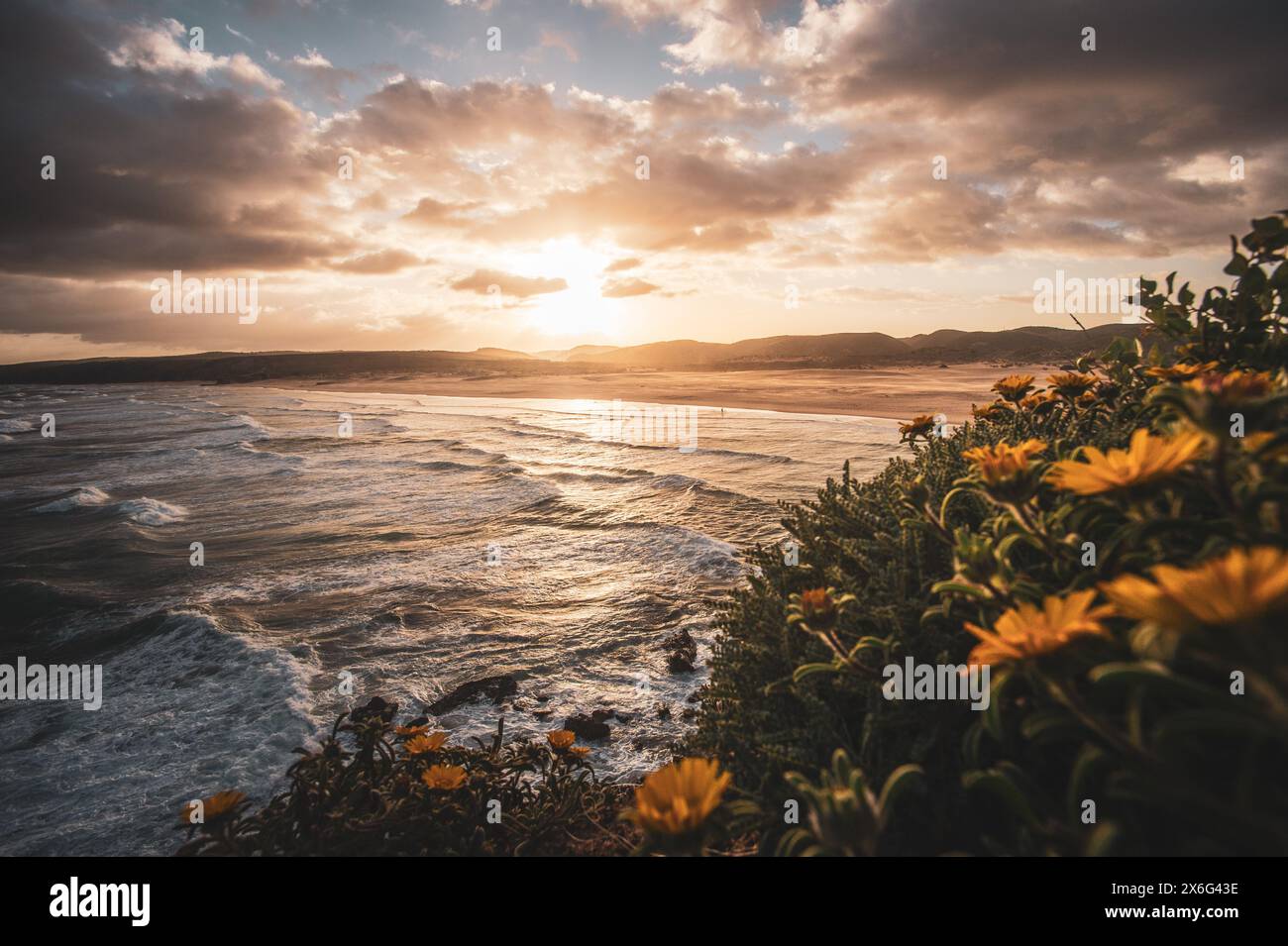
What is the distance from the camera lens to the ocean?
11.7 feet

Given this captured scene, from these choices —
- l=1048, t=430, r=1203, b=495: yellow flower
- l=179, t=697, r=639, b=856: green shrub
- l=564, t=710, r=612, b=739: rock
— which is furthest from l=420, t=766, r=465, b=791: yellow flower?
l=1048, t=430, r=1203, b=495: yellow flower

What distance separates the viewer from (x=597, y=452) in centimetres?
1467

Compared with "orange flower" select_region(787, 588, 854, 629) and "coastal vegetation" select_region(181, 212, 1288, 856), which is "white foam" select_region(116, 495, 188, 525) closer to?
"coastal vegetation" select_region(181, 212, 1288, 856)

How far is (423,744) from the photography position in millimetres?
2254

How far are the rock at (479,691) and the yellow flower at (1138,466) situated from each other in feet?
12.5

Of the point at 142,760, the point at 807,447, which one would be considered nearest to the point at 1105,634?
the point at 142,760

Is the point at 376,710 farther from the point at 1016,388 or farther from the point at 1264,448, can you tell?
the point at 1264,448

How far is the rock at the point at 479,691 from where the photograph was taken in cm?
405

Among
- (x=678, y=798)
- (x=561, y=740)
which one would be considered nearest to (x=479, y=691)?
(x=561, y=740)

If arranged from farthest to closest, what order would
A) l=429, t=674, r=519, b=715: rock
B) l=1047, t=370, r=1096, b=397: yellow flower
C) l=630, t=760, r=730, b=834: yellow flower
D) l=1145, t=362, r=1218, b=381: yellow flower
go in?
l=429, t=674, r=519, b=715: rock, l=1047, t=370, r=1096, b=397: yellow flower, l=1145, t=362, r=1218, b=381: yellow flower, l=630, t=760, r=730, b=834: yellow flower

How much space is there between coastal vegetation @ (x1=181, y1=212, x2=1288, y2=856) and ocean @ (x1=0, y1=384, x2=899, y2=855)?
1163 millimetres

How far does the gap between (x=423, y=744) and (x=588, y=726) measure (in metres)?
1.67

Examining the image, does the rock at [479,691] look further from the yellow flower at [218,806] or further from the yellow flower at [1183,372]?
the yellow flower at [1183,372]
